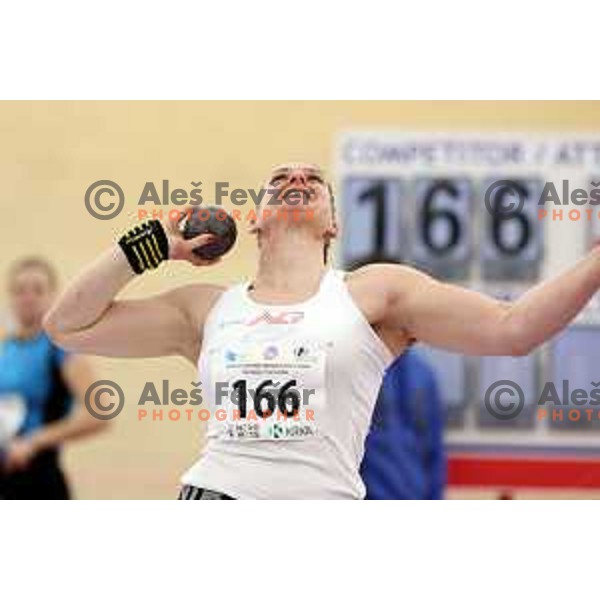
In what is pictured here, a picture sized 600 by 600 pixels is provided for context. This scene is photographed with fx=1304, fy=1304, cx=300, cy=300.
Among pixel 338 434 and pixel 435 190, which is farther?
pixel 435 190

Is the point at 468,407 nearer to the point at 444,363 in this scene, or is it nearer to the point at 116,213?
the point at 444,363

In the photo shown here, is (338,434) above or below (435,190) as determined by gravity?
below

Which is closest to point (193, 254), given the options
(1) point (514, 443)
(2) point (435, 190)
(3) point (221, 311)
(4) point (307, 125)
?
(3) point (221, 311)

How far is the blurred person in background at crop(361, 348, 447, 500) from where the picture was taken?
104 inches

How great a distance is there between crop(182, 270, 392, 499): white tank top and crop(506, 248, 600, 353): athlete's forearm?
269 millimetres

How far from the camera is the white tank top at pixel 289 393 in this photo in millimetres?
2291

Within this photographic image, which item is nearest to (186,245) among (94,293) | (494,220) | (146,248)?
(146,248)
